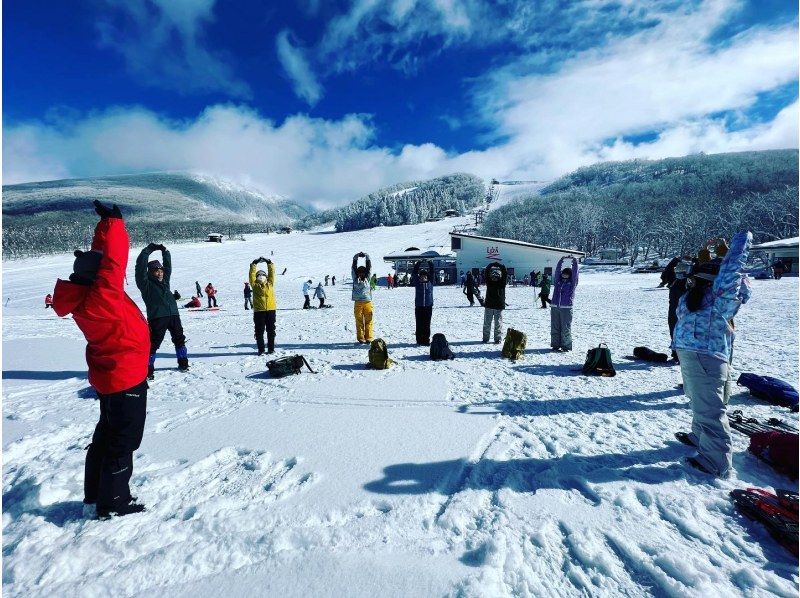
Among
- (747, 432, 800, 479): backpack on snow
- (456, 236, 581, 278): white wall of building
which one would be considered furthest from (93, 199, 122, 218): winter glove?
(456, 236, 581, 278): white wall of building

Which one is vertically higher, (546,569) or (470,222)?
(470,222)

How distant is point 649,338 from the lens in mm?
8320

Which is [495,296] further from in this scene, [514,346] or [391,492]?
[391,492]

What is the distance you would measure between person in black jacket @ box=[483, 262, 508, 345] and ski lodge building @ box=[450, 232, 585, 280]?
32350mm

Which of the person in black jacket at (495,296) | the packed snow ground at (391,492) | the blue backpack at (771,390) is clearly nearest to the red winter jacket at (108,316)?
the packed snow ground at (391,492)

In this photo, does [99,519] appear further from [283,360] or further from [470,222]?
[470,222]

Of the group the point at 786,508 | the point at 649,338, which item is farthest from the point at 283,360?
the point at 649,338

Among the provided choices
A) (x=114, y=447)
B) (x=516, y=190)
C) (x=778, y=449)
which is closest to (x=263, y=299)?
(x=114, y=447)

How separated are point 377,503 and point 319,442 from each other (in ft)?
3.67

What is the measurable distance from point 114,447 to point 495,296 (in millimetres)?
6684

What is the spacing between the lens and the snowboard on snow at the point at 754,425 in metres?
3.49

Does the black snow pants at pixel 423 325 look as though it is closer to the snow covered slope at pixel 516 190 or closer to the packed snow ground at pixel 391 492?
the packed snow ground at pixel 391 492

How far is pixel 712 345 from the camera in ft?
9.57

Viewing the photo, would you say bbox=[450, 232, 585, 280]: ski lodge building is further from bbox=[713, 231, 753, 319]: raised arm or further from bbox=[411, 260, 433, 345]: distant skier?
bbox=[713, 231, 753, 319]: raised arm
